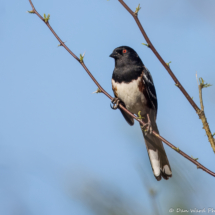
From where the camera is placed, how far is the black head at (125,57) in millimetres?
4773

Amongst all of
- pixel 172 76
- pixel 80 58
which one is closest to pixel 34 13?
pixel 80 58

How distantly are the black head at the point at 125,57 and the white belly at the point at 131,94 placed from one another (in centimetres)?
33

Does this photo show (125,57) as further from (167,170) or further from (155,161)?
(167,170)

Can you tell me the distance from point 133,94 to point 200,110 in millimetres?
2153

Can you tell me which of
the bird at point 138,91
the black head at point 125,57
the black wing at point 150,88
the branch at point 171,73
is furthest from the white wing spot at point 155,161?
the branch at point 171,73

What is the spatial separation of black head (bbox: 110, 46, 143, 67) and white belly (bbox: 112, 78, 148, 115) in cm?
33

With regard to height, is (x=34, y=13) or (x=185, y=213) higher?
(x=34, y=13)

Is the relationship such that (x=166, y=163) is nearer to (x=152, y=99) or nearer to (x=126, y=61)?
(x=152, y=99)

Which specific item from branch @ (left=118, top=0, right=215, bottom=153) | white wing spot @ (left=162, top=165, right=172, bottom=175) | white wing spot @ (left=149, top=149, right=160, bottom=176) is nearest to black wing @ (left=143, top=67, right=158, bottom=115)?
white wing spot @ (left=149, top=149, right=160, bottom=176)

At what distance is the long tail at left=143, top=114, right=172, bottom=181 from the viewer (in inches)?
166

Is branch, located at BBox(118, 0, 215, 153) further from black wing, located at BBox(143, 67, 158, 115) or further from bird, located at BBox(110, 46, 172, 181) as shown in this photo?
black wing, located at BBox(143, 67, 158, 115)

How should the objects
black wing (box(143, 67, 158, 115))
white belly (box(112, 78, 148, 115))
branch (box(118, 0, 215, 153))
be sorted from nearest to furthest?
1. branch (box(118, 0, 215, 153))
2. white belly (box(112, 78, 148, 115))
3. black wing (box(143, 67, 158, 115))

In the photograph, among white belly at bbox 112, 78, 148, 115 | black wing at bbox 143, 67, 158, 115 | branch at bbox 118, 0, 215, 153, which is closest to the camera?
branch at bbox 118, 0, 215, 153

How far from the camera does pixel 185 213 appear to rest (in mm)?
3051
